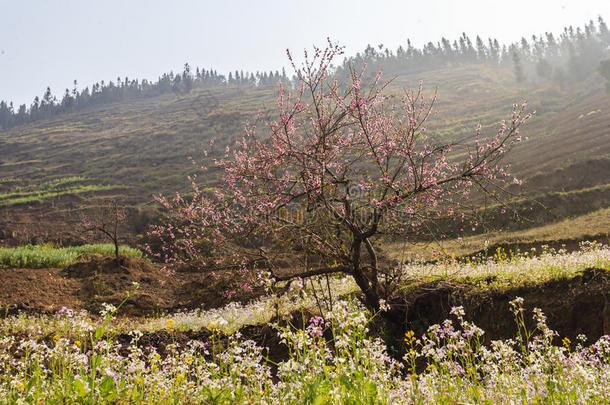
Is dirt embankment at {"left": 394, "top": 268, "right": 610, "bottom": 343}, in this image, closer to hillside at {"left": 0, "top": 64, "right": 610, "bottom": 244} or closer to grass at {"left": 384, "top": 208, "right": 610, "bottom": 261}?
hillside at {"left": 0, "top": 64, "right": 610, "bottom": 244}

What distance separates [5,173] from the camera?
6712 cm

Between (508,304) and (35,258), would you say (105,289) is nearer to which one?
(35,258)

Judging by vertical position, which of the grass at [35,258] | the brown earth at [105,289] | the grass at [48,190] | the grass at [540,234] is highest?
the grass at [48,190]

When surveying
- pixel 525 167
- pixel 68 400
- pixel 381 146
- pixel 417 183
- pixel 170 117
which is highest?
pixel 170 117

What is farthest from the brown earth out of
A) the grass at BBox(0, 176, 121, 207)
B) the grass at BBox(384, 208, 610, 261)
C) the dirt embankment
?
the grass at BBox(0, 176, 121, 207)

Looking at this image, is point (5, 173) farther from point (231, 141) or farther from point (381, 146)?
point (381, 146)

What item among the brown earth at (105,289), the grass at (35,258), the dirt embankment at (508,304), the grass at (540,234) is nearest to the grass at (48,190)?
the grass at (35,258)

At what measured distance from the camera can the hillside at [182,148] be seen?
28844 millimetres

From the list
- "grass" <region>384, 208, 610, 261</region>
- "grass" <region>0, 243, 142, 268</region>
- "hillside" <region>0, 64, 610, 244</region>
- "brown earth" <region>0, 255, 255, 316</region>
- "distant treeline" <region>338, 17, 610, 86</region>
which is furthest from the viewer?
"distant treeline" <region>338, 17, 610, 86</region>

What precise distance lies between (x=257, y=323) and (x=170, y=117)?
111 metres

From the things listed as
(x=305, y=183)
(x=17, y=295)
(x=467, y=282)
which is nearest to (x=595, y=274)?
(x=467, y=282)

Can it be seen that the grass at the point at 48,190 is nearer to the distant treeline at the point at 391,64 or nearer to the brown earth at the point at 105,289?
the brown earth at the point at 105,289

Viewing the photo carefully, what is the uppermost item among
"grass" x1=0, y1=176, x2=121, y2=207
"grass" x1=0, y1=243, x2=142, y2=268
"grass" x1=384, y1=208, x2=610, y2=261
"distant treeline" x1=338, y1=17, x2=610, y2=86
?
"distant treeline" x1=338, y1=17, x2=610, y2=86

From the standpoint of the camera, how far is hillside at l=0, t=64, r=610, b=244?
28.8 meters
